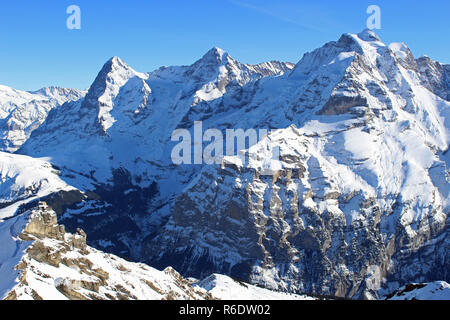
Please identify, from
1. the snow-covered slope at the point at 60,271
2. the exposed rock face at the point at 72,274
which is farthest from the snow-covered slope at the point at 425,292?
the exposed rock face at the point at 72,274

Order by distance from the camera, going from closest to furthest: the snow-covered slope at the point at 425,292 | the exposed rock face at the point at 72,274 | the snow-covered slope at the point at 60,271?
the snow-covered slope at the point at 60,271 → the snow-covered slope at the point at 425,292 → the exposed rock face at the point at 72,274

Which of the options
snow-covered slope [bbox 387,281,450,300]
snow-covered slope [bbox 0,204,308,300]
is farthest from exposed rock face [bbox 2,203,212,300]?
snow-covered slope [bbox 387,281,450,300]

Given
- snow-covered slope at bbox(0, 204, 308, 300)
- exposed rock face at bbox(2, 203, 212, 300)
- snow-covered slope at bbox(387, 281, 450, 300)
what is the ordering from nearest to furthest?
snow-covered slope at bbox(0, 204, 308, 300) < snow-covered slope at bbox(387, 281, 450, 300) < exposed rock face at bbox(2, 203, 212, 300)

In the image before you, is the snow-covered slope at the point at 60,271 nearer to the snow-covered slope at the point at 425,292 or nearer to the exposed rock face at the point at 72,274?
the exposed rock face at the point at 72,274

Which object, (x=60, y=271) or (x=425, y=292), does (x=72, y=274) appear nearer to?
(x=60, y=271)

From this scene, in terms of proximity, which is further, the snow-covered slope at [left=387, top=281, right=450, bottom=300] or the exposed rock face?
the exposed rock face

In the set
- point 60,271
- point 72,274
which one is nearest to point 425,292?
point 72,274

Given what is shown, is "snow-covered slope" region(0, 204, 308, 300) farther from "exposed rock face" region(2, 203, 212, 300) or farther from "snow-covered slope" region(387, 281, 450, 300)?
"snow-covered slope" region(387, 281, 450, 300)

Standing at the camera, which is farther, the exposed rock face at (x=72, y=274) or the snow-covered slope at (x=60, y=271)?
the exposed rock face at (x=72, y=274)
